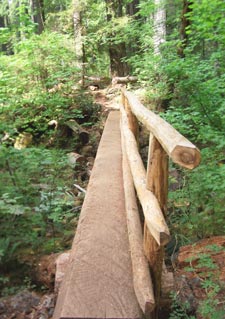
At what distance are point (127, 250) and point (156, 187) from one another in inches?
23.7

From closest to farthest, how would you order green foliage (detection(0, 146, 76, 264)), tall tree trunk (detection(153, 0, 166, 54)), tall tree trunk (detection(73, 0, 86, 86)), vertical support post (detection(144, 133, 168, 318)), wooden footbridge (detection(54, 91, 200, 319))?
wooden footbridge (detection(54, 91, 200, 319)) < vertical support post (detection(144, 133, 168, 318)) < green foliage (detection(0, 146, 76, 264)) < tall tree trunk (detection(153, 0, 166, 54)) < tall tree trunk (detection(73, 0, 86, 86))

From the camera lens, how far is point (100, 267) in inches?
93.7

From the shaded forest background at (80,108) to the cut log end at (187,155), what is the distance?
2810 mm

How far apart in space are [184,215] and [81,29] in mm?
10535

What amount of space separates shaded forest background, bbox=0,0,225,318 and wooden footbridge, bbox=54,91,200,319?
1.66 meters

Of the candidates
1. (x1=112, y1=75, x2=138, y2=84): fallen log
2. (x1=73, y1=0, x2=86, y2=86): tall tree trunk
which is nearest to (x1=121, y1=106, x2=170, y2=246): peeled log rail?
(x1=73, y1=0, x2=86, y2=86): tall tree trunk

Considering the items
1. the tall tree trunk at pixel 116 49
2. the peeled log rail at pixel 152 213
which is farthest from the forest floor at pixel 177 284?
the tall tree trunk at pixel 116 49

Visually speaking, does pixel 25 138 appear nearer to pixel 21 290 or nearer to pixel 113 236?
pixel 21 290

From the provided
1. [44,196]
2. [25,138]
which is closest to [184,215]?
[44,196]

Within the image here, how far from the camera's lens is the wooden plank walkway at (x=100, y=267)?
2.01 meters

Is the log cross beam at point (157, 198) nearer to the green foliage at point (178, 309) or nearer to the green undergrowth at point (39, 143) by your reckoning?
the green foliage at point (178, 309)

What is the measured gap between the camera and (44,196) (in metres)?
5.52

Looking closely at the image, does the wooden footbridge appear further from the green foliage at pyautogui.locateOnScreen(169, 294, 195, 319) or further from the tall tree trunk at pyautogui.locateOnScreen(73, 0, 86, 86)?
the tall tree trunk at pyautogui.locateOnScreen(73, 0, 86, 86)

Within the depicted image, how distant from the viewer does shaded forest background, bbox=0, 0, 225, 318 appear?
4.96 metres
